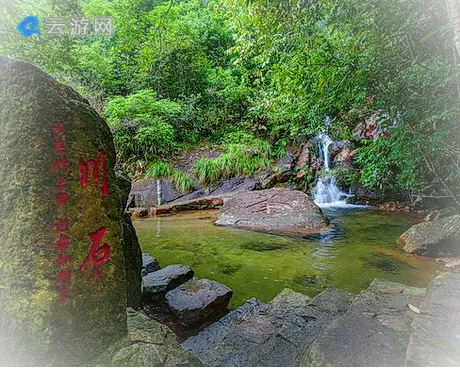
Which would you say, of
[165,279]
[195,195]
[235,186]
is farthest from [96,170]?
[235,186]

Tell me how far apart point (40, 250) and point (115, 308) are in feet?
1.61

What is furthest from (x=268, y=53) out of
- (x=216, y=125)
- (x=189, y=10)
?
(x=189, y=10)

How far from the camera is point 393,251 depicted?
498 cm

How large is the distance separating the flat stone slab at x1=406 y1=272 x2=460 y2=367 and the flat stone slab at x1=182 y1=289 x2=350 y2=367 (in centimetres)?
74

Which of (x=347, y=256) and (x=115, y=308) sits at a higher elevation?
(x=115, y=308)

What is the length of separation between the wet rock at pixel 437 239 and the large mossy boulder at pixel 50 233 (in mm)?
4825

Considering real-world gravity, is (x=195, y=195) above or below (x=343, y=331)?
above

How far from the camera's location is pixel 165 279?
3340 millimetres

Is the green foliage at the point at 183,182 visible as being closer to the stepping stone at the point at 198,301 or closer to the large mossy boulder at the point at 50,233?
the stepping stone at the point at 198,301

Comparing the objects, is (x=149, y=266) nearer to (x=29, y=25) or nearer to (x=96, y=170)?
(x=96, y=170)

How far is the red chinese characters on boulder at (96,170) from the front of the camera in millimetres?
1511

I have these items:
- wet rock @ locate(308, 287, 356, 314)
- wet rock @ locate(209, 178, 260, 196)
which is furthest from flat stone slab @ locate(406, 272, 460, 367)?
wet rock @ locate(209, 178, 260, 196)

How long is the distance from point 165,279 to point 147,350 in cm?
180

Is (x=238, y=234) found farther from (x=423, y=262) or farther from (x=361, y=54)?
(x=361, y=54)
